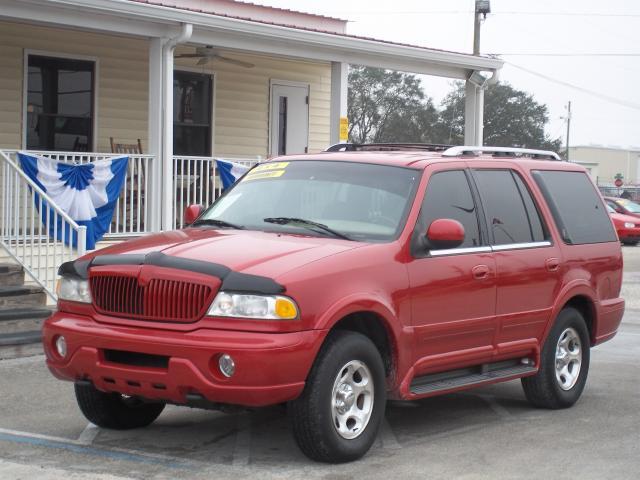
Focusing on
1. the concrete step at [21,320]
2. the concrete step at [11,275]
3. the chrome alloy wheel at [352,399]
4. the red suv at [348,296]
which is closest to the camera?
the red suv at [348,296]

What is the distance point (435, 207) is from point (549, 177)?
175 centimetres

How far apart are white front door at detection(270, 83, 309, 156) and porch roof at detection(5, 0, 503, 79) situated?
7.66 feet

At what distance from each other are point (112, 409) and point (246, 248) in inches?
60.7

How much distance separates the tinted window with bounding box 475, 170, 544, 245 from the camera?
25.7 feet

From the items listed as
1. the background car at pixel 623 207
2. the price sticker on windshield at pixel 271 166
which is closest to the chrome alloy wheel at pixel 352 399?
the price sticker on windshield at pixel 271 166

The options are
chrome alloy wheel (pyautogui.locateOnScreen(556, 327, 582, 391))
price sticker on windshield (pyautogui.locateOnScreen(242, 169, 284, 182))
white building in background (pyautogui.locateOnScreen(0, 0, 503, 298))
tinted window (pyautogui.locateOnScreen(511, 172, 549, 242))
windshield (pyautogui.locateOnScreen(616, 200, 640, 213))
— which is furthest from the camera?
windshield (pyautogui.locateOnScreen(616, 200, 640, 213))

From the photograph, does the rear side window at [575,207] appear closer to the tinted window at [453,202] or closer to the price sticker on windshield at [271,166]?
the tinted window at [453,202]

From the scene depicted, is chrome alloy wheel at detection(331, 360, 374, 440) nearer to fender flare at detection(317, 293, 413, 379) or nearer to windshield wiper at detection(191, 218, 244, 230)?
fender flare at detection(317, 293, 413, 379)

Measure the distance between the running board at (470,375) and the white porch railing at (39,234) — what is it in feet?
17.2

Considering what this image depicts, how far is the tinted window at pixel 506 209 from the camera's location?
25.7 feet

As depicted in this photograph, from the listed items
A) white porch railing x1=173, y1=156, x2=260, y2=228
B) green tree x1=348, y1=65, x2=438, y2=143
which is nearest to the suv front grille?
white porch railing x1=173, y1=156, x2=260, y2=228

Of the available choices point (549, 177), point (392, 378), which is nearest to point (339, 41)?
point (549, 177)

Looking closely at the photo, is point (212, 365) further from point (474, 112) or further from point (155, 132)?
point (474, 112)

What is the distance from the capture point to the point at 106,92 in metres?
16.0
